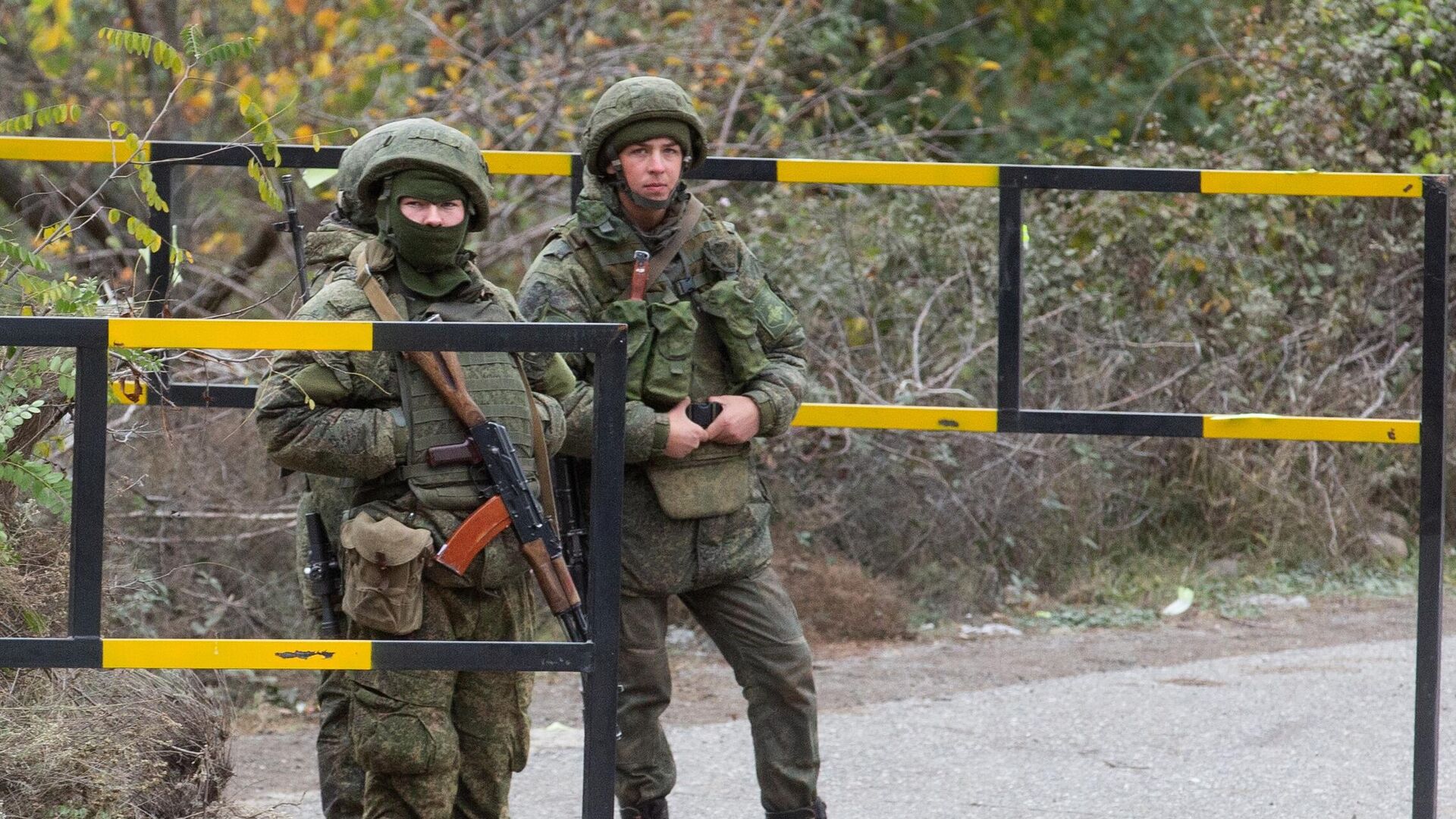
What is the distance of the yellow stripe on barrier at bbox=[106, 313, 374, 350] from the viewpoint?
257 centimetres

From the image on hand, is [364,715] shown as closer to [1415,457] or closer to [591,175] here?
[591,175]

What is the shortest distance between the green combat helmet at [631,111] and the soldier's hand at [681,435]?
2.03 feet

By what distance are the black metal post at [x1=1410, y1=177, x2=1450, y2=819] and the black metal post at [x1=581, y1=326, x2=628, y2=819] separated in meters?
1.97

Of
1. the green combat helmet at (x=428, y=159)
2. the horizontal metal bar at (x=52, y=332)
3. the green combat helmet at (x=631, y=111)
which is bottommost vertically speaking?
the horizontal metal bar at (x=52, y=332)

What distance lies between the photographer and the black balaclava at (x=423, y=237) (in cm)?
329

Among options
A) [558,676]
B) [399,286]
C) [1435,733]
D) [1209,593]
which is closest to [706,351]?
[399,286]

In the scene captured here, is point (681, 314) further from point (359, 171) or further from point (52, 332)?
point (52, 332)

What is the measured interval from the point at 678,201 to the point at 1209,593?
13.7ft

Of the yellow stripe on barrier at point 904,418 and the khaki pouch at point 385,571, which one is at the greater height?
the yellow stripe on barrier at point 904,418

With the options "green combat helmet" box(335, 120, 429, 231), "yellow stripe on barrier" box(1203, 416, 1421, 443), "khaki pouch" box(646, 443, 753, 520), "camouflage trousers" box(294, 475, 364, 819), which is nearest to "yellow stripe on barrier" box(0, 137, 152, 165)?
"green combat helmet" box(335, 120, 429, 231)

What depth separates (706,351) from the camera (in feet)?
12.7

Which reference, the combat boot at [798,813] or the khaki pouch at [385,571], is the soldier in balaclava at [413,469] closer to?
the khaki pouch at [385,571]

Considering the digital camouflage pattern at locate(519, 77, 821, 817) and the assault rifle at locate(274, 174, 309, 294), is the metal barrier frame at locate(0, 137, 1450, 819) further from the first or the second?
the digital camouflage pattern at locate(519, 77, 821, 817)

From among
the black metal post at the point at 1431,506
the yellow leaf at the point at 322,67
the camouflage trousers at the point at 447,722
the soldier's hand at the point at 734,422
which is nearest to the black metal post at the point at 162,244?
the camouflage trousers at the point at 447,722
